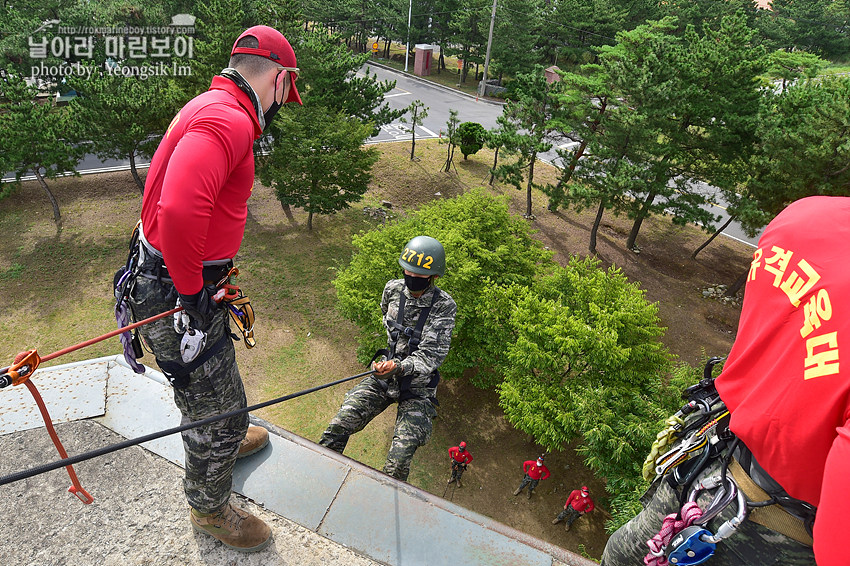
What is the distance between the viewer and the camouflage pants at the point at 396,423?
463cm

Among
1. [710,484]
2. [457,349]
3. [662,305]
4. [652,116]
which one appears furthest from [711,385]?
[662,305]

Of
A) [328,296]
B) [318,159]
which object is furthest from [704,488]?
[318,159]

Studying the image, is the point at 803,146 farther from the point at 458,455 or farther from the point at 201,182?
the point at 201,182

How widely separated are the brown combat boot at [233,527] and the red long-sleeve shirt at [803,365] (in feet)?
9.50

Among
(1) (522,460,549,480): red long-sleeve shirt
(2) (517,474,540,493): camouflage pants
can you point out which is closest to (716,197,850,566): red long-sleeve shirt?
(1) (522,460,549,480): red long-sleeve shirt

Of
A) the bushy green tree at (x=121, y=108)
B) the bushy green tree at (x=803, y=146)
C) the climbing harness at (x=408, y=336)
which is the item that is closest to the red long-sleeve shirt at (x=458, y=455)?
the climbing harness at (x=408, y=336)

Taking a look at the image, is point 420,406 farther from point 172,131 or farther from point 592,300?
point 592,300

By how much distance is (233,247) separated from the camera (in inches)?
121

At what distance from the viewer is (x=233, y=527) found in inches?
125

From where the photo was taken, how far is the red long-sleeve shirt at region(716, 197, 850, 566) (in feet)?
5.12

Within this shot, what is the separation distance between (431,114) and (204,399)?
30883 mm

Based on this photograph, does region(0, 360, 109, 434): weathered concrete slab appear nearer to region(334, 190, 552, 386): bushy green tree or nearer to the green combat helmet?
the green combat helmet

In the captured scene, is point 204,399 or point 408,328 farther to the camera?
point 408,328

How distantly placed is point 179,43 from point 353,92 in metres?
11.5
